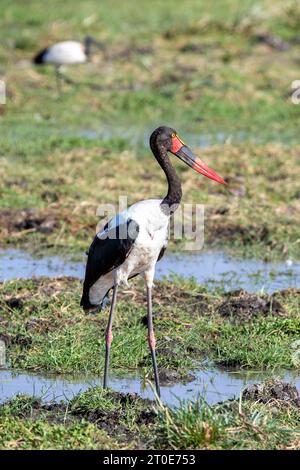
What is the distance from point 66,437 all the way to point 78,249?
397cm

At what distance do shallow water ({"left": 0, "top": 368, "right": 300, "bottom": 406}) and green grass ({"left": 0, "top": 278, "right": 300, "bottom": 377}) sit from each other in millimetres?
104

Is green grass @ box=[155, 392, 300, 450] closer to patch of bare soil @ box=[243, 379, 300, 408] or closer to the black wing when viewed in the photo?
patch of bare soil @ box=[243, 379, 300, 408]

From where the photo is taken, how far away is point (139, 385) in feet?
20.0

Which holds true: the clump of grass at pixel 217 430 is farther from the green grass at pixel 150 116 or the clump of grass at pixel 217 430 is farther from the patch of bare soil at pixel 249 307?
the green grass at pixel 150 116

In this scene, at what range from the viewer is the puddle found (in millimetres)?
8133

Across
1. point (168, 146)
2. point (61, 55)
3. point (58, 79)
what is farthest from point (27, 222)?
point (61, 55)

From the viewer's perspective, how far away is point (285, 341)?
6.68 m

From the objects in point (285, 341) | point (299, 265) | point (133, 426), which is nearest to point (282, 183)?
point (299, 265)

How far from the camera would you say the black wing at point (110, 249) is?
600 cm

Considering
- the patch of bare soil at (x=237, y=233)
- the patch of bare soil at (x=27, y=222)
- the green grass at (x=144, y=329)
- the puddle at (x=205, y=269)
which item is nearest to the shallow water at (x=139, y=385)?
the green grass at (x=144, y=329)

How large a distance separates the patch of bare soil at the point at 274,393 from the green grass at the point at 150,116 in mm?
3187

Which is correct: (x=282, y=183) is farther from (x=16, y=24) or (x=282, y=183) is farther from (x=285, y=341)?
(x=16, y=24)

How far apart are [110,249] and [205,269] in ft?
8.21

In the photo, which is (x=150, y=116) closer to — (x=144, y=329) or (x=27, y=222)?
(x=27, y=222)
